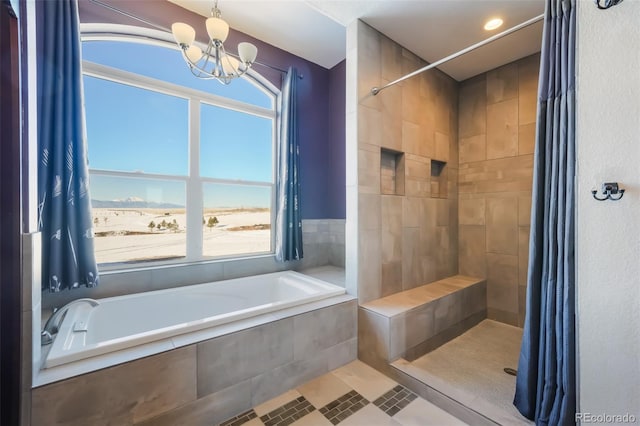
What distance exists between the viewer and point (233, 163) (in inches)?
103

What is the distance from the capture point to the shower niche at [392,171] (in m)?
2.30

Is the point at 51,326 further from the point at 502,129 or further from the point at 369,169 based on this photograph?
the point at 502,129

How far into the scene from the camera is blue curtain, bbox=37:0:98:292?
165 centimetres

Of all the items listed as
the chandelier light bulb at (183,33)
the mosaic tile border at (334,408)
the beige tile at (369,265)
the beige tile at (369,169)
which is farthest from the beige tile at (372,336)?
the chandelier light bulb at (183,33)

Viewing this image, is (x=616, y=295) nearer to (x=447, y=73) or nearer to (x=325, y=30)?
(x=447, y=73)

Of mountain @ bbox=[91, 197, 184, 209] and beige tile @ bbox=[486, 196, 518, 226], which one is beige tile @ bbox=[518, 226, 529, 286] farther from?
mountain @ bbox=[91, 197, 184, 209]

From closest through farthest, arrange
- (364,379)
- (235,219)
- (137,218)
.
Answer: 1. (364,379)
2. (137,218)
3. (235,219)

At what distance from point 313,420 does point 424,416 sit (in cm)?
61

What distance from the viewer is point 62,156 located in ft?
5.55

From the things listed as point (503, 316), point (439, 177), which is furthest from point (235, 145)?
point (503, 316)

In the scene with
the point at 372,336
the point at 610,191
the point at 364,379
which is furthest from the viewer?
the point at 372,336

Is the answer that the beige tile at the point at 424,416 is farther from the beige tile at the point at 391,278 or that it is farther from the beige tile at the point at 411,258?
the beige tile at the point at 411,258

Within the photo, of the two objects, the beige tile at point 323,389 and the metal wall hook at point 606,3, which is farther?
the beige tile at point 323,389

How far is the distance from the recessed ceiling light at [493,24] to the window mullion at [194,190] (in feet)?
8.25
